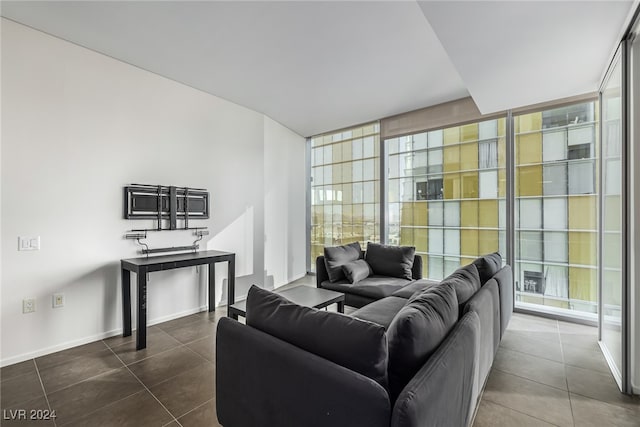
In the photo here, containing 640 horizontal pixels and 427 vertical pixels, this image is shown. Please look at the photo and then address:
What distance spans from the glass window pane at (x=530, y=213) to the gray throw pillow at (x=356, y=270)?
75.4 inches

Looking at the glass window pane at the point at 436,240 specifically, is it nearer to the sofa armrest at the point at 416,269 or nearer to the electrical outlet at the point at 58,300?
the sofa armrest at the point at 416,269

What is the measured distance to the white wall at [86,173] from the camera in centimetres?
238

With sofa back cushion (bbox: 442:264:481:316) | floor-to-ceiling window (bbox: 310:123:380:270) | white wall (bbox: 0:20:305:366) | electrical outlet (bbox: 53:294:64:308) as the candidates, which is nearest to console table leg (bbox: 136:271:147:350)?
white wall (bbox: 0:20:305:366)

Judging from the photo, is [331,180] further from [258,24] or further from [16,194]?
[16,194]

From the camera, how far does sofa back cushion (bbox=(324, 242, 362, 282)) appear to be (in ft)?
11.5

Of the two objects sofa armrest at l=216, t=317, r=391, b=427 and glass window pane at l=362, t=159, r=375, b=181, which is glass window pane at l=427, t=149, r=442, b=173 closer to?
glass window pane at l=362, t=159, r=375, b=181

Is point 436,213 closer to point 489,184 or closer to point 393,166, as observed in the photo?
point 489,184

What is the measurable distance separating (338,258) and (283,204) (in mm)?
1733

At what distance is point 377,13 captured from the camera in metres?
2.28

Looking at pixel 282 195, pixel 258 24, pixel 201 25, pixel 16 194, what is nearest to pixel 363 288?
pixel 282 195

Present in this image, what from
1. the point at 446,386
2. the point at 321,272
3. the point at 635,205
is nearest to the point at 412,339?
the point at 446,386

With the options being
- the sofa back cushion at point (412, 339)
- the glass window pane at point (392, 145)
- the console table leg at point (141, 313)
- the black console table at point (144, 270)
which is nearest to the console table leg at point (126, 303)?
the black console table at point (144, 270)

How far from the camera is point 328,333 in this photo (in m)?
1.18

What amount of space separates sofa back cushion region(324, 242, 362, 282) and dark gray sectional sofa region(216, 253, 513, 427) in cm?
192
